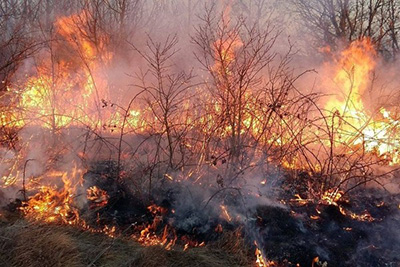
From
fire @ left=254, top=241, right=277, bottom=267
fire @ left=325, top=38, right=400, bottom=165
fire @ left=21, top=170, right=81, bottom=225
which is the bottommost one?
fire @ left=254, top=241, right=277, bottom=267

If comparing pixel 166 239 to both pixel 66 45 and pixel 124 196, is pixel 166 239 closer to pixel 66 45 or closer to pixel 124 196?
pixel 124 196

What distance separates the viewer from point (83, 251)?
3.15 meters

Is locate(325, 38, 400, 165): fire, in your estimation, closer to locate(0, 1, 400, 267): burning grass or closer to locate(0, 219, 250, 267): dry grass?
locate(0, 1, 400, 267): burning grass

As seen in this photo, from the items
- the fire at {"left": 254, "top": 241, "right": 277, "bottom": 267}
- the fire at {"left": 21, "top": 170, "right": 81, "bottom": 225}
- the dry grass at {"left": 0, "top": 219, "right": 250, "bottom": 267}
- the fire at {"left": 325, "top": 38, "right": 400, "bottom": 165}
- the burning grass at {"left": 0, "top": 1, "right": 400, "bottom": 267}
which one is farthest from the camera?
the fire at {"left": 325, "top": 38, "right": 400, "bottom": 165}

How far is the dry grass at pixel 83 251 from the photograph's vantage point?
9.65 ft

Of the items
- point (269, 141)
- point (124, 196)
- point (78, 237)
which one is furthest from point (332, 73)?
point (78, 237)

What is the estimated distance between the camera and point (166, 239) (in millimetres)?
3578

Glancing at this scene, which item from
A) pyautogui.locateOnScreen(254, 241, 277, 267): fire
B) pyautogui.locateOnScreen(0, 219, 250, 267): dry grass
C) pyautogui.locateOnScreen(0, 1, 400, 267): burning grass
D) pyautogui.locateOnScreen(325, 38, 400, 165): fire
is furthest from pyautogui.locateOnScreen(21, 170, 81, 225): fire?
pyautogui.locateOnScreen(325, 38, 400, 165): fire

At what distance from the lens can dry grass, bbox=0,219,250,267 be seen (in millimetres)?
2941

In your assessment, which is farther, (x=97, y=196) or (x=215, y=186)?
(x=215, y=186)

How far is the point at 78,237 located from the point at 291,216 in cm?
226

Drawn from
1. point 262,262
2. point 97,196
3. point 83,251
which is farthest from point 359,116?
point 83,251

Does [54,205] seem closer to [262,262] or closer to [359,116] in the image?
[262,262]

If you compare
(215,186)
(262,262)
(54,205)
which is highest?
(215,186)
